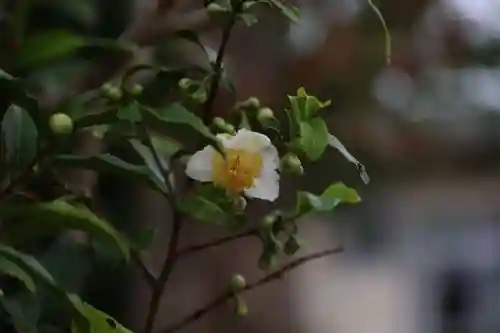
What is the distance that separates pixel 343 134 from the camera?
1139 mm

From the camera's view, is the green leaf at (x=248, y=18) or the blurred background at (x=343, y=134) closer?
the green leaf at (x=248, y=18)

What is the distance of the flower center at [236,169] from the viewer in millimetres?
436

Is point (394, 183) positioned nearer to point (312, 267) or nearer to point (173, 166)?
point (312, 267)

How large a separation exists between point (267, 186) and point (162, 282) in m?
0.10

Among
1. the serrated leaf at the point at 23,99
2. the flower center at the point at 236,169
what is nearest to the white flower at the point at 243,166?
the flower center at the point at 236,169

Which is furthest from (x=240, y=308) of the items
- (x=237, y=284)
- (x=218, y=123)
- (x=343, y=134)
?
(x=343, y=134)

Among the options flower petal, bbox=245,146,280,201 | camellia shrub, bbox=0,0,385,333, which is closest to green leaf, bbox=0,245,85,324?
camellia shrub, bbox=0,0,385,333

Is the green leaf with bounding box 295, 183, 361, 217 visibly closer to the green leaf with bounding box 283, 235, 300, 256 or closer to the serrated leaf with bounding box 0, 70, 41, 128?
the green leaf with bounding box 283, 235, 300, 256

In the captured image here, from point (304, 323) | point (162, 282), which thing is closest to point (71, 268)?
point (162, 282)

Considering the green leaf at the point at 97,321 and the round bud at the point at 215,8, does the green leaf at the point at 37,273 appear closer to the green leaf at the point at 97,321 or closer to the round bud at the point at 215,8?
the green leaf at the point at 97,321

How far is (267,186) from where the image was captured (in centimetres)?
45

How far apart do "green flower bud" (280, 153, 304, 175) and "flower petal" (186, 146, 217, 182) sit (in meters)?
0.04

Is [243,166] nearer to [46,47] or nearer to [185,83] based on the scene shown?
[185,83]

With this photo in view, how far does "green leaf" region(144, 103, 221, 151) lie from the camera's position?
16.5 inches
